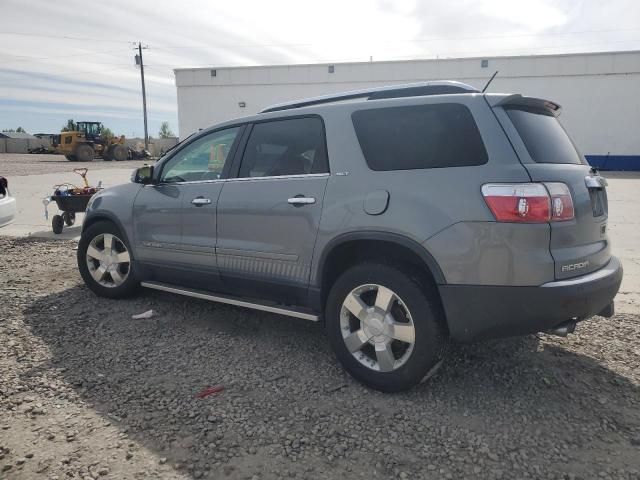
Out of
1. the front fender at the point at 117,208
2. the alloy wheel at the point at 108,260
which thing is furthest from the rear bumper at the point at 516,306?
the alloy wheel at the point at 108,260

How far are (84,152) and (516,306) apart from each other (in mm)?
37163

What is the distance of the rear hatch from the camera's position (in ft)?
8.80

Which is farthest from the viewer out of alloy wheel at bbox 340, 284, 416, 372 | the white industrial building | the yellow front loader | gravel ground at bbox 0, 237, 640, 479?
the yellow front loader

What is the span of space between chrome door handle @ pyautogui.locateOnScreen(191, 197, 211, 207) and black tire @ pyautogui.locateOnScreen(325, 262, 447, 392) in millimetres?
1414

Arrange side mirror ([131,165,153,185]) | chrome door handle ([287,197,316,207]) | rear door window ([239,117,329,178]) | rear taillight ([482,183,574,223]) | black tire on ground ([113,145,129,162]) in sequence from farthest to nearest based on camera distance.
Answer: black tire on ground ([113,145,129,162]) → side mirror ([131,165,153,185]) → rear door window ([239,117,329,178]) → chrome door handle ([287,197,316,207]) → rear taillight ([482,183,574,223])

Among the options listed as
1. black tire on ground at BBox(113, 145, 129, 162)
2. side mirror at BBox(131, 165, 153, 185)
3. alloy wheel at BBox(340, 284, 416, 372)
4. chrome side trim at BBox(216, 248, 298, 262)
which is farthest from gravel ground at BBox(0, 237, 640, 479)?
black tire on ground at BBox(113, 145, 129, 162)

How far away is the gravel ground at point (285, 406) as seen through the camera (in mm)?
2418

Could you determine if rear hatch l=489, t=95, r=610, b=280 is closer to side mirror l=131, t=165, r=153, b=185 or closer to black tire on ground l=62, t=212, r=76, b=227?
side mirror l=131, t=165, r=153, b=185

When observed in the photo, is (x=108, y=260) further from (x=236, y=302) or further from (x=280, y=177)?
(x=280, y=177)

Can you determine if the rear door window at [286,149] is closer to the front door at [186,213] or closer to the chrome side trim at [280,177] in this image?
the chrome side trim at [280,177]

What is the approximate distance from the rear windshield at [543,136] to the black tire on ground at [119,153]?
37.5m

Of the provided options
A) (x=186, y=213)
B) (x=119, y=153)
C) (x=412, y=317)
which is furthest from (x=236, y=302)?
(x=119, y=153)

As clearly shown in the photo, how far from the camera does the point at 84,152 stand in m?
34.6

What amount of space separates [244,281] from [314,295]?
69cm
